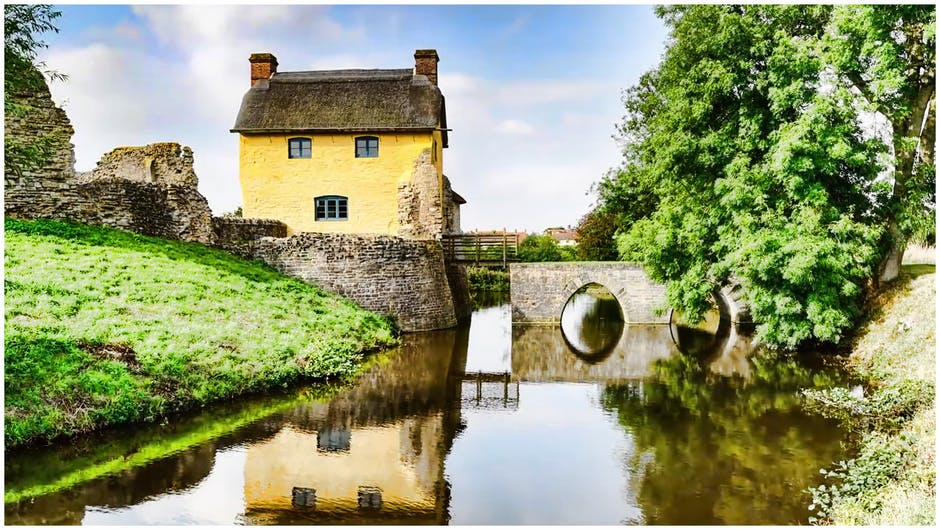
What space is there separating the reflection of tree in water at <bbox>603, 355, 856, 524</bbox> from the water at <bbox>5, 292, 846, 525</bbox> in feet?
0.10

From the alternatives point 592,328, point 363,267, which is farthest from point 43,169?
point 592,328

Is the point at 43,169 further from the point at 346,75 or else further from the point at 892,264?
the point at 892,264

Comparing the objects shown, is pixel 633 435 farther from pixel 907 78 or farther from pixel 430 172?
pixel 430 172

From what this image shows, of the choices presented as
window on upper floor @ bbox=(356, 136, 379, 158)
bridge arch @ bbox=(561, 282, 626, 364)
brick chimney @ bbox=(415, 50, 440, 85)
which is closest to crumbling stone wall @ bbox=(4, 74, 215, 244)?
window on upper floor @ bbox=(356, 136, 379, 158)

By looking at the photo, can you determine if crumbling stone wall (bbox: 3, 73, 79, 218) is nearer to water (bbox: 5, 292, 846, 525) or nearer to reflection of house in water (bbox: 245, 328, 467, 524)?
water (bbox: 5, 292, 846, 525)

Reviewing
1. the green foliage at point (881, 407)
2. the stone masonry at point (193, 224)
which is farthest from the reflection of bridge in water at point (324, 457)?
the stone masonry at point (193, 224)

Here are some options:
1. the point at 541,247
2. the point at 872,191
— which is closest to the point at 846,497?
the point at 872,191

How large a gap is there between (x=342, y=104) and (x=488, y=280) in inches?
802

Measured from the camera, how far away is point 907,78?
50.9 feet

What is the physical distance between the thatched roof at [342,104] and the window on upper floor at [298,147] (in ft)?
1.46

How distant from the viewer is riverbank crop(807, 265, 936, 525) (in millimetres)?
6887

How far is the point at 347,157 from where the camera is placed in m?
24.1

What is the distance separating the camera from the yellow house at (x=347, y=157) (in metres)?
23.8

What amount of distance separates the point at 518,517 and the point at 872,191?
12.7 meters
